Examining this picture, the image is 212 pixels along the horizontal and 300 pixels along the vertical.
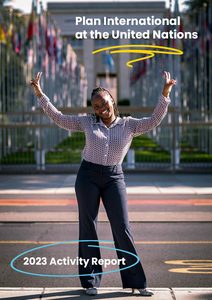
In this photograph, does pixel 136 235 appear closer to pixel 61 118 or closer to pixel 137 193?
pixel 61 118

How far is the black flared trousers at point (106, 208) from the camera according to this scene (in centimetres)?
570

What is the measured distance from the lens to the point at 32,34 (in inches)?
950

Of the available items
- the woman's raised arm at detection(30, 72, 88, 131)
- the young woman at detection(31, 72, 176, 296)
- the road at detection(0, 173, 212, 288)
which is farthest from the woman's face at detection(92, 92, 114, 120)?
the road at detection(0, 173, 212, 288)

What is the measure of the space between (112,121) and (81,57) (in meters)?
60.6

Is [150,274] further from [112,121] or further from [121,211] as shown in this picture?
[112,121]

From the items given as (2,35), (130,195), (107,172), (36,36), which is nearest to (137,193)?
(130,195)

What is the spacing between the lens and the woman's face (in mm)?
5660

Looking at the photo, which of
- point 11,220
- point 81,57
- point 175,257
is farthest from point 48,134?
point 81,57

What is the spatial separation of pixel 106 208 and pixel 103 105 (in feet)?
2.90

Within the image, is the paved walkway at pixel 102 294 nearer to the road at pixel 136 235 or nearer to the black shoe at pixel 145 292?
the black shoe at pixel 145 292

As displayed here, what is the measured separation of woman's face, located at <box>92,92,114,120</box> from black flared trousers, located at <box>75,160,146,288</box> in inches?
17.0

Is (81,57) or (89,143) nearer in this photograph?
(89,143)

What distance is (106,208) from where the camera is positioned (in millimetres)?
5766

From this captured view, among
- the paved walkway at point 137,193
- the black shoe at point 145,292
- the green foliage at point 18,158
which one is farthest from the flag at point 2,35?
the black shoe at point 145,292
